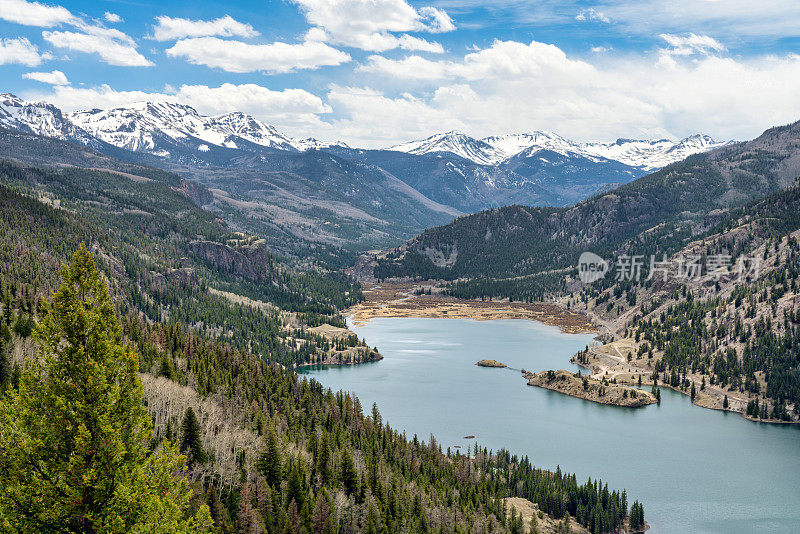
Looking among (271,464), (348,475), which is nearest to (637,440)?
(348,475)

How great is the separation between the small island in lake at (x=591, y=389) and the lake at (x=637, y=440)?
287cm

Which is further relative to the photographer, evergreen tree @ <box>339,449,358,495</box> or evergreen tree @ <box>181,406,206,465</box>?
evergreen tree @ <box>339,449,358,495</box>

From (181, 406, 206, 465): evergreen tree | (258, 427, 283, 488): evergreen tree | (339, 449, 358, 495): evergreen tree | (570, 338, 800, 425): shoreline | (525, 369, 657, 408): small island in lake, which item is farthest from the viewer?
(525, 369, 657, 408): small island in lake

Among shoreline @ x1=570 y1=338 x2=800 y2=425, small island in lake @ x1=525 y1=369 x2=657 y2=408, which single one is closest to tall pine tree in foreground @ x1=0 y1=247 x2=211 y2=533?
small island in lake @ x1=525 y1=369 x2=657 y2=408

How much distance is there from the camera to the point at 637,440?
131 meters

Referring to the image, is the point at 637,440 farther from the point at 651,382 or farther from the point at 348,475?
the point at 348,475

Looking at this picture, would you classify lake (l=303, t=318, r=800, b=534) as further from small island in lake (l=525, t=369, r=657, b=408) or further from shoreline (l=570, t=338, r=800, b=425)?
shoreline (l=570, t=338, r=800, b=425)

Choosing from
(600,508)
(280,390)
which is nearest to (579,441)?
(600,508)

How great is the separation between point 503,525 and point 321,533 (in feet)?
92.4

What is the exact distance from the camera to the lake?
99062 mm

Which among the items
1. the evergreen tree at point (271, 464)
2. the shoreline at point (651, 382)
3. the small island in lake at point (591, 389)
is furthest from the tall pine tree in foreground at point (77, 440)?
the shoreline at point (651, 382)

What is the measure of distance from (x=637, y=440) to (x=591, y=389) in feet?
117

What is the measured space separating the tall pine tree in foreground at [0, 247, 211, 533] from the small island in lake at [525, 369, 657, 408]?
145 metres

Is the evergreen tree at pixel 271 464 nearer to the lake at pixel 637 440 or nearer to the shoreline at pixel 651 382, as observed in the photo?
the lake at pixel 637 440
